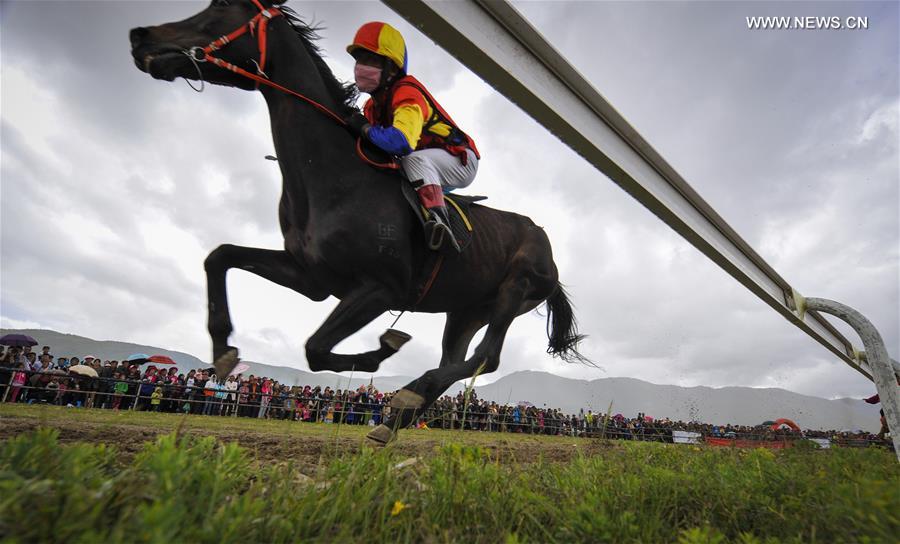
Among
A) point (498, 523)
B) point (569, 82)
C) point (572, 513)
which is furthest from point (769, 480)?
point (569, 82)

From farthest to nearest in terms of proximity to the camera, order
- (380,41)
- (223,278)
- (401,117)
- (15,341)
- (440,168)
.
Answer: (15,341)
(440,168)
(223,278)
(380,41)
(401,117)

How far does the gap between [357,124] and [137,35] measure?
61.0 inches

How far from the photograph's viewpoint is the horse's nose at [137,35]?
3.06m

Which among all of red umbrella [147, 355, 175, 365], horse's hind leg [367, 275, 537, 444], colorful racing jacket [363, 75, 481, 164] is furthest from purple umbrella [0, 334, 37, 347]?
colorful racing jacket [363, 75, 481, 164]

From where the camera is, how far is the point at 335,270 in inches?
125

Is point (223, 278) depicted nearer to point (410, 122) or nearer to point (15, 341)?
point (410, 122)

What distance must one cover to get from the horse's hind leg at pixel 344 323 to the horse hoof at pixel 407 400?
1.37 feet

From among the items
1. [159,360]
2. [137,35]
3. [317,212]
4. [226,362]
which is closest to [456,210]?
[317,212]

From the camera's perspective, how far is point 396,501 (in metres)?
1.47

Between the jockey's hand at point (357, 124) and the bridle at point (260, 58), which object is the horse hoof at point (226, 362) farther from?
the jockey's hand at point (357, 124)

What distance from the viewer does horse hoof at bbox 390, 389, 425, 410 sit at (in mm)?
3156

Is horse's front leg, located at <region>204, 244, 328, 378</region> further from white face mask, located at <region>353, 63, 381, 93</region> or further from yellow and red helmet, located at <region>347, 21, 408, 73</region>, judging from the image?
yellow and red helmet, located at <region>347, 21, 408, 73</region>

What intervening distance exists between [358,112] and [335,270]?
131 cm

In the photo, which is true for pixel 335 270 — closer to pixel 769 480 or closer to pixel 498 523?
pixel 498 523
